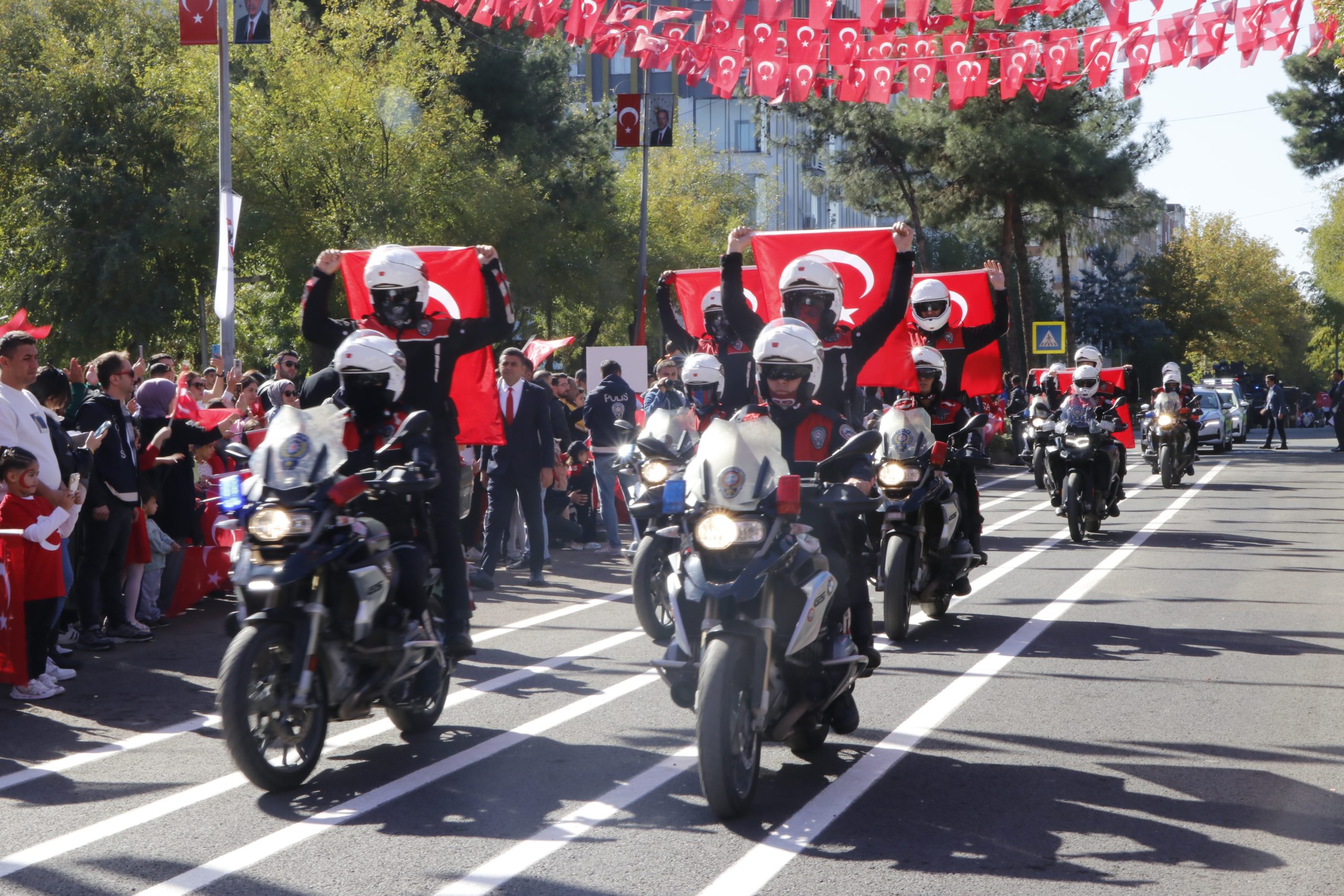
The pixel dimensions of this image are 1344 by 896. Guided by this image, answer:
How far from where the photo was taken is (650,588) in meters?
9.26

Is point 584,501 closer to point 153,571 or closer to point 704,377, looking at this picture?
point 704,377

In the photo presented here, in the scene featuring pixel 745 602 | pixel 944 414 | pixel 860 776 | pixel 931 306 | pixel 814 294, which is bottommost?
pixel 860 776

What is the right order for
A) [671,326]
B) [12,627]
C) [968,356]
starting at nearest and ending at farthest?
[12,627] < [671,326] < [968,356]

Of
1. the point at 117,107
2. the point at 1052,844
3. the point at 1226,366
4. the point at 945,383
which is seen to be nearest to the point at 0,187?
the point at 117,107

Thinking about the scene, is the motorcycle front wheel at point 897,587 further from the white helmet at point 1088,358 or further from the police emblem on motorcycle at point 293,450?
the white helmet at point 1088,358

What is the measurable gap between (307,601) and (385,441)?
118 cm

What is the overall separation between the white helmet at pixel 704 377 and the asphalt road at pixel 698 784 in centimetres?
185

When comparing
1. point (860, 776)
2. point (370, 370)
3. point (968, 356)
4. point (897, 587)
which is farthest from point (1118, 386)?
point (370, 370)

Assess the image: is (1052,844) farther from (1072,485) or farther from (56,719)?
(1072,485)

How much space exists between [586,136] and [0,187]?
50.0 ft

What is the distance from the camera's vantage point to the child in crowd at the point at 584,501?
1571 cm

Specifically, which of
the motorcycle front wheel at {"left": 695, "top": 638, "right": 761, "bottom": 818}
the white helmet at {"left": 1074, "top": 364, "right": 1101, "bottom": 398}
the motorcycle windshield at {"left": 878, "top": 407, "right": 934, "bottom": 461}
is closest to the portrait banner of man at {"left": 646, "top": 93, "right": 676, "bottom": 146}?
the white helmet at {"left": 1074, "top": 364, "right": 1101, "bottom": 398}

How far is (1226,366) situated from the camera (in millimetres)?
66750

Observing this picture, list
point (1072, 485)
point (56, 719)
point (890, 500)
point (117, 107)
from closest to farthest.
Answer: point (56, 719), point (890, 500), point (1072, 485), point (117, 107)
